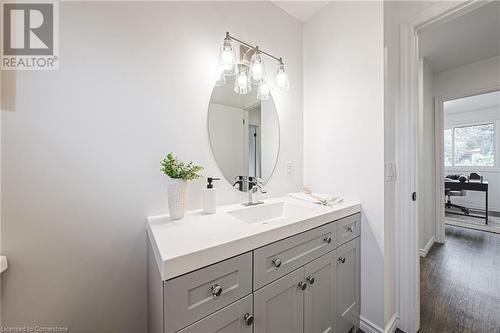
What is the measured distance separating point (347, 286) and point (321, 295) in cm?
30

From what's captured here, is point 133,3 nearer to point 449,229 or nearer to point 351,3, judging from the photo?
point 351,3

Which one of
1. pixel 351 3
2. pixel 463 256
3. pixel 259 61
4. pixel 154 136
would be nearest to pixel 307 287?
pixel 154 136

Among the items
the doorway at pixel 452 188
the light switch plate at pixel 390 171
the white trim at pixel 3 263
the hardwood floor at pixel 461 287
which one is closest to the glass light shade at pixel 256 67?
the light switch plate at pixel 390 171

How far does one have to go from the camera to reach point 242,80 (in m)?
1.37

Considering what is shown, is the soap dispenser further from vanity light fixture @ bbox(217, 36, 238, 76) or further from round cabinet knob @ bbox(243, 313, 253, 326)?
vanity light fixture @ bbox(217, 36, 238, 76)

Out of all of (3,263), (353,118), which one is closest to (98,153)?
(3,263)

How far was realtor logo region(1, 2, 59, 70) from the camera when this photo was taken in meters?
0.78

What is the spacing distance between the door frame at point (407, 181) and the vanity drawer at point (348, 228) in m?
0.31

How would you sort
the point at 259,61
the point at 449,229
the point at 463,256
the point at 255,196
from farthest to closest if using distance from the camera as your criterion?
the point at 449,229 < the point at 463,256 < the point at 255,196 < the point at 259,61

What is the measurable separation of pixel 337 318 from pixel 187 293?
3.37 feet

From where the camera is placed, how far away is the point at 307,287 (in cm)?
95

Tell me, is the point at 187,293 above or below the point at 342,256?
above

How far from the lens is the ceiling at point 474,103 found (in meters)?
4.07

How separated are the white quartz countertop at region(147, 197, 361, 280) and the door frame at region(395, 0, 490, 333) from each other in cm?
59
